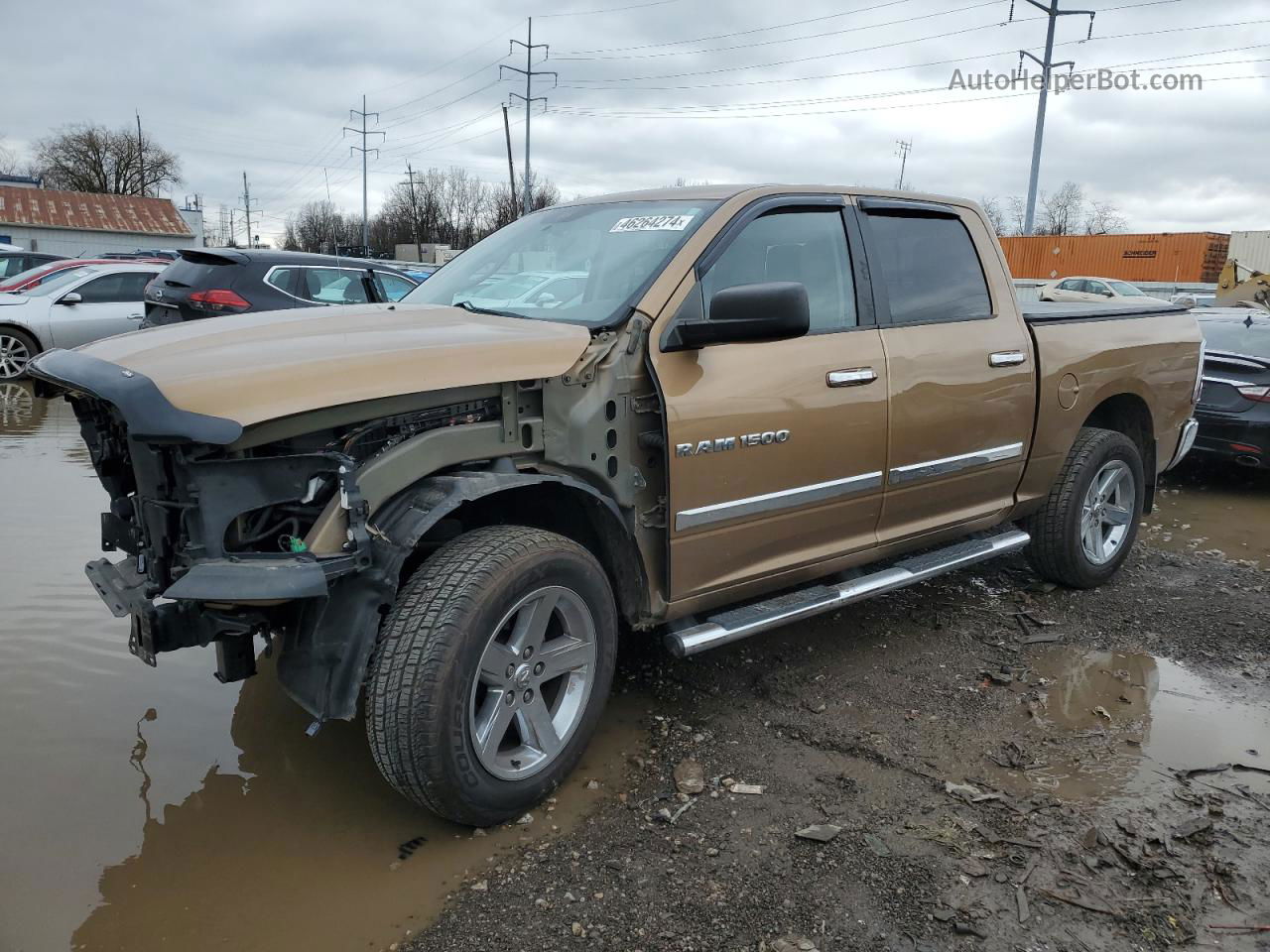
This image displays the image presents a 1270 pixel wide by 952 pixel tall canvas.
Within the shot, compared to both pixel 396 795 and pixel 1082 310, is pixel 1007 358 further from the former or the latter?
pixel 396 795

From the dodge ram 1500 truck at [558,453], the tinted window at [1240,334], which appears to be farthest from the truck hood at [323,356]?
the tinted window at [1240,334]

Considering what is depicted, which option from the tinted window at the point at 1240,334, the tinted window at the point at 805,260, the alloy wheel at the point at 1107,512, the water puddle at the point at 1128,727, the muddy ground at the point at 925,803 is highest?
the tinted window at the point at 805,260

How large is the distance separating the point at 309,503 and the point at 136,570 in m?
0.67

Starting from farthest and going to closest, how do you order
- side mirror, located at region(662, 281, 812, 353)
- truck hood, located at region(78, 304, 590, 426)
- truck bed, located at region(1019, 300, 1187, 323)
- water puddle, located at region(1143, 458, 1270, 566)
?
water puddle, located at region(1143, 458, 1270, 566) → truck bed, located at region(1019, 300, 1187, 323) → side mirror, located at region(662, 281, 812, 353) → truck hood, located at region(78, 304, 590, 426)

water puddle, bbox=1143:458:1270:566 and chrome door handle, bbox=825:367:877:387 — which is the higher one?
chrome door handle, bbox=825:367:877:387

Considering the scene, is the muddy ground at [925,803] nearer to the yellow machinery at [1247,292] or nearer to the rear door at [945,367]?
the rear door at [945,367]

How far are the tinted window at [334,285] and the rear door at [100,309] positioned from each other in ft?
12.8

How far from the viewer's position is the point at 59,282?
12891 mm

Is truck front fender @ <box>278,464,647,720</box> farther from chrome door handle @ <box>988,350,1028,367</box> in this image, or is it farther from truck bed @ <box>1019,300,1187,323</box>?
truck bed @ <box>1019,300,1187,323</box>

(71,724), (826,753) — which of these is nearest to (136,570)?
(71,724)

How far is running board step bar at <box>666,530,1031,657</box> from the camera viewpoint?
3.37m

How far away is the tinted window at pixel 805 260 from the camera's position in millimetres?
3617

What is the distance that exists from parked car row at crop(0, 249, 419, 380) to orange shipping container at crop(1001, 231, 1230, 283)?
110 feet

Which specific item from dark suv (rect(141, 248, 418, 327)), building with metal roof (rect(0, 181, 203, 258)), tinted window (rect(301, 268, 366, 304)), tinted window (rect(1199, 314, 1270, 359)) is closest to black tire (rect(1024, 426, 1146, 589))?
tinted window (rect(1199, 314, 1270, 359))
